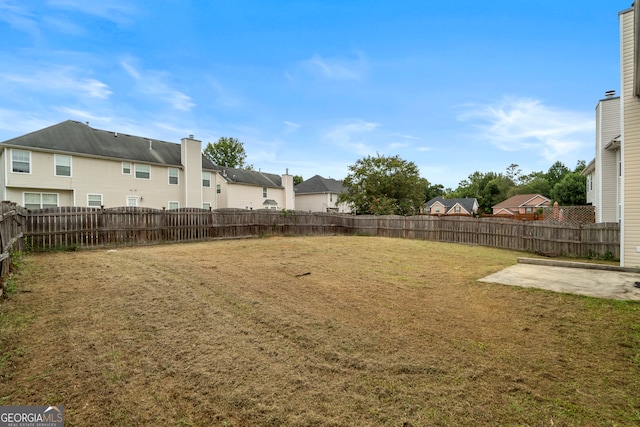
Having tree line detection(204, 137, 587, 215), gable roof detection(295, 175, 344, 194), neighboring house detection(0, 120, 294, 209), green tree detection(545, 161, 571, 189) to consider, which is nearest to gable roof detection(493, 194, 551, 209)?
tree line detection(204, 137, 587, 215)

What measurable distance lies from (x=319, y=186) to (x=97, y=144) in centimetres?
2419

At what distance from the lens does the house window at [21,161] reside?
1653cm

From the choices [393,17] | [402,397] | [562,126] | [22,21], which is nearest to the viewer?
[402,397]

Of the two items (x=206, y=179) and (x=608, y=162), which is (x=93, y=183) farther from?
(x=608, y=162)

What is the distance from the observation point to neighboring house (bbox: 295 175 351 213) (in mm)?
38188

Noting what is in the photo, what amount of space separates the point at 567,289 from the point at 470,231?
32.3ft

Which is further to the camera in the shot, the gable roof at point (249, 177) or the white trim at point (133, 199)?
the gable roof at point (249, 177)

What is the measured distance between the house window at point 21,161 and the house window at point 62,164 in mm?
→ 1206

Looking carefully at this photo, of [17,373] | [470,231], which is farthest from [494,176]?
[17,373]

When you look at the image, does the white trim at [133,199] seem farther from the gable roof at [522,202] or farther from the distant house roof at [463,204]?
the gable roof at [522,202]

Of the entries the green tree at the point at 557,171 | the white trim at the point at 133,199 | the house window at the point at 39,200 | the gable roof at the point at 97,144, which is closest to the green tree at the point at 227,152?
the gable roof at the point at 97,144

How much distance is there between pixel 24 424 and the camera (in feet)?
6.93

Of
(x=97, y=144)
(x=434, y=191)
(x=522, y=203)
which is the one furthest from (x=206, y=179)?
(x=434, y=191)

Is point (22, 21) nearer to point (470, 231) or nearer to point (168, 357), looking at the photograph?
point (168, 357)
